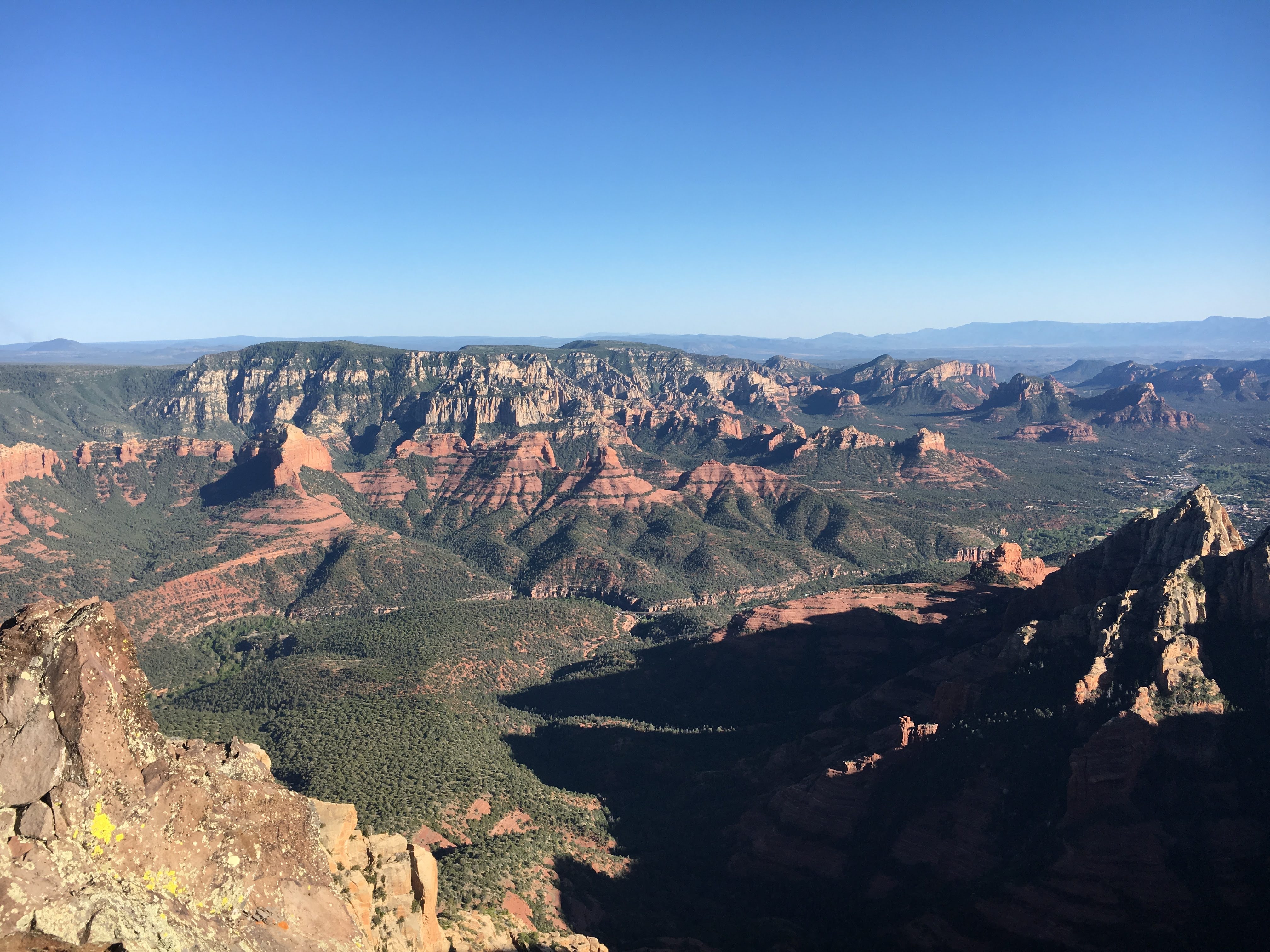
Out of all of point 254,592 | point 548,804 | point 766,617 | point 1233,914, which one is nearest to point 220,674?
point 254,592

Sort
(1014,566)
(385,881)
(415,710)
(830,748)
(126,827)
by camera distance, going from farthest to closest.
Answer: (1014,566)
(415,710)
(830,748)
(385,881)
(126,827)

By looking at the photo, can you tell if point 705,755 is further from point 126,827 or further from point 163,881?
point 126,827

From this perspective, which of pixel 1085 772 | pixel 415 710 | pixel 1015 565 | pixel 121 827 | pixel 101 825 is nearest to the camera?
pixel 101 825

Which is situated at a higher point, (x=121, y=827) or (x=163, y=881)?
(x=121, y=827)

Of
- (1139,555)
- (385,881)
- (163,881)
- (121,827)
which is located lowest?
(385,881)

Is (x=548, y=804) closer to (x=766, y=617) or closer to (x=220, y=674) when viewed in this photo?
(x=766, y=617)

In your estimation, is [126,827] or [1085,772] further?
[1085,772]

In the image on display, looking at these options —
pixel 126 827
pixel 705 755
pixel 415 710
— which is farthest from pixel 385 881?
pixel 415 710

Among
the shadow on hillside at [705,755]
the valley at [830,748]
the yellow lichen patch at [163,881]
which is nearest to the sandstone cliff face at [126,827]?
the yellow lichen patch at [163,881]
